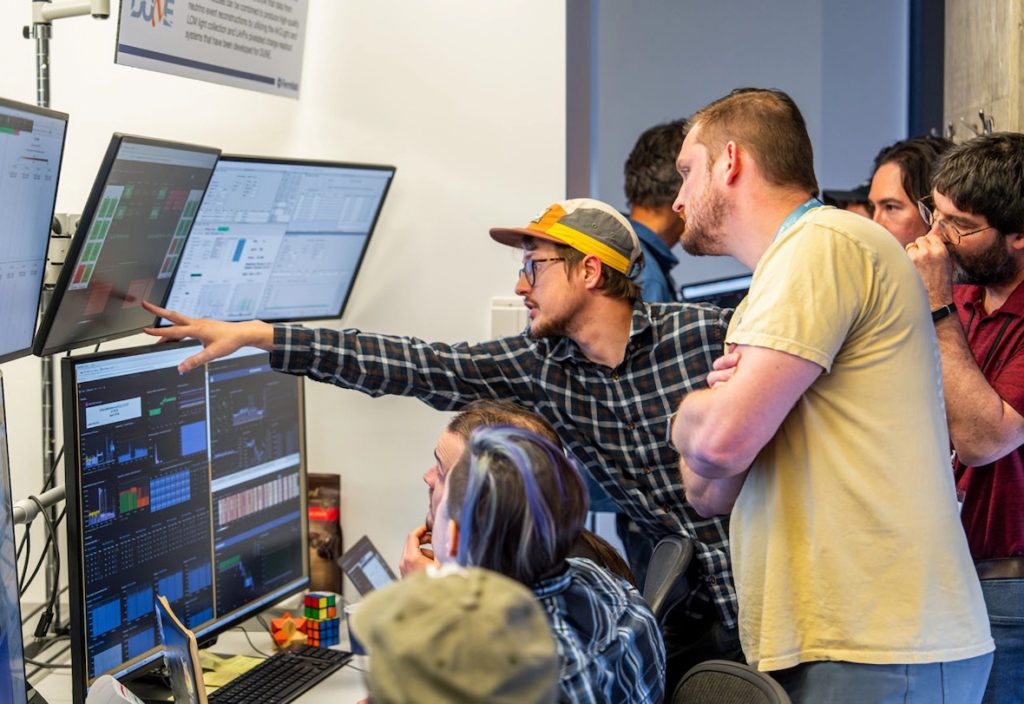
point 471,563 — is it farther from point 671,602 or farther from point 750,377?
point 671,602

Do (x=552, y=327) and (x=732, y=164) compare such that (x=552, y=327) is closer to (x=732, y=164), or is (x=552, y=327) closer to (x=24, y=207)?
(x=732, y=164)

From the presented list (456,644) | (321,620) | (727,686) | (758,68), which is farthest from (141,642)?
(758,68)

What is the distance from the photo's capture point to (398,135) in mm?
2895

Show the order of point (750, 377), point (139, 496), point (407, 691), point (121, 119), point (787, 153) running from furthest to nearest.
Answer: point (121, 119) → point (139, 496) → point (787, 153) → point (750, 377) → point (407, 691)

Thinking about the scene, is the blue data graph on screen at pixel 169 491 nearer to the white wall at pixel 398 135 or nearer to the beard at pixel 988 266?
the white wall at pixel 398 135

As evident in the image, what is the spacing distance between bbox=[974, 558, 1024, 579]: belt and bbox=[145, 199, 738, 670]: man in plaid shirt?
0.43 metres

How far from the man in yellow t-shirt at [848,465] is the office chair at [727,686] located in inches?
2.4

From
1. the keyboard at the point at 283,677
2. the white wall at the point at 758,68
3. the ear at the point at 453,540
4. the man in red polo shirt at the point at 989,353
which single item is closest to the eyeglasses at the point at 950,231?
the man in red polo shirt at the point at 989,353

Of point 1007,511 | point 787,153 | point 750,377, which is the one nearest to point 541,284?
point 787,153

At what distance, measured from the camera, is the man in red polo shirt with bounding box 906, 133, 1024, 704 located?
195 centimetres

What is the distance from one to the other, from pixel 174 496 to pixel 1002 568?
1446mm

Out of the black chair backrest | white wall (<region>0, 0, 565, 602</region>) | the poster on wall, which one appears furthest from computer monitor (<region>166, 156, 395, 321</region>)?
the black chair backrest

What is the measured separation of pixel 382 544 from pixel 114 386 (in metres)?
1.23

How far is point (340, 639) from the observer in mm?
→ 2404
